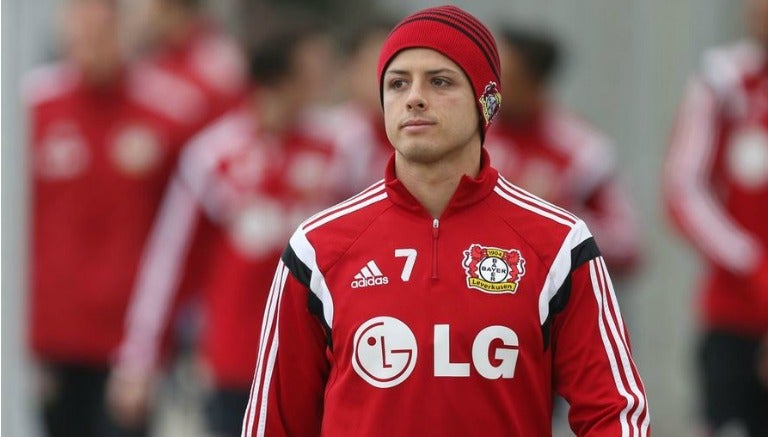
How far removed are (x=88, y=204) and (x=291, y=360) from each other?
4.58 metres

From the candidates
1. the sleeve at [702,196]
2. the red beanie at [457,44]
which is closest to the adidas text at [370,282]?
the red beanie at [457,44]

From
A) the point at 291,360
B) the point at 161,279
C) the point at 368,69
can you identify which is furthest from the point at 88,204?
the point at 291,360

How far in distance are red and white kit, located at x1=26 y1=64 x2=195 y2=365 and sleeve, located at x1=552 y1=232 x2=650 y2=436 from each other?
189 inches

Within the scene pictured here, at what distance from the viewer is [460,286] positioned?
5238 millimetres

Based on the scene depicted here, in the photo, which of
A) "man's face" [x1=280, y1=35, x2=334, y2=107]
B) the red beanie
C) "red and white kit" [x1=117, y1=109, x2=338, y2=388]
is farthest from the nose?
"man's face" [x1=280, y1=35, x2=334, y2=107]

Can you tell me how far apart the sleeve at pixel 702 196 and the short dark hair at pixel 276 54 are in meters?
1.66

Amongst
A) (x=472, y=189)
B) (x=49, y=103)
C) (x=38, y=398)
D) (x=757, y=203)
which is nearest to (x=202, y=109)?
(x=49, y=103)

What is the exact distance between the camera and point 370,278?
5.27 metres

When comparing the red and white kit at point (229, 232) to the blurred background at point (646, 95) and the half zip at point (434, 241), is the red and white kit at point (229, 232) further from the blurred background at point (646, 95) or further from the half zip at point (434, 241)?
the half zip at point (434, 241)

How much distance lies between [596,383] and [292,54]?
14.5 feet

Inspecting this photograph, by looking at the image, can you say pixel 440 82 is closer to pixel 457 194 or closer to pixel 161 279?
pixel 457 194

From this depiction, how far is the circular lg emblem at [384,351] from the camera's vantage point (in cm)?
521

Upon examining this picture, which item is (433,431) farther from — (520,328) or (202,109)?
(202,109)

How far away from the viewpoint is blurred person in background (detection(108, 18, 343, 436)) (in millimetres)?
9227
